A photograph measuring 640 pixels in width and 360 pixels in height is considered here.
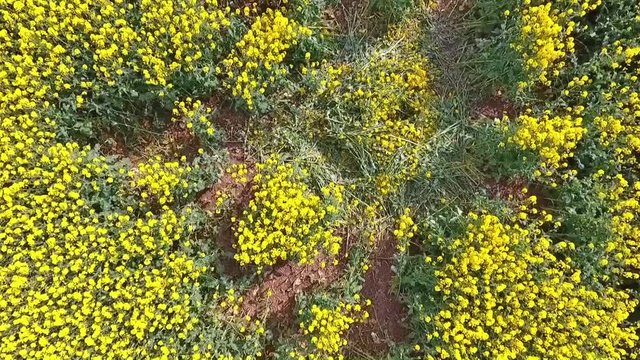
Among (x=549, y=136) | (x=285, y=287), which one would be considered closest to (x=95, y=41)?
(x=285, y=287)

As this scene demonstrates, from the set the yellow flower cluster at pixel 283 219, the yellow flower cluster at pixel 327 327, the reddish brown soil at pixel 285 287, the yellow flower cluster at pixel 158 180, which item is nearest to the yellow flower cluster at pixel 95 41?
the yellow flower cluster at pixel 158 180

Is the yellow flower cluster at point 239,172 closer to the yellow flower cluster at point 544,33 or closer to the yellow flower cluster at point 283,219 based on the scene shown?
the yellow flower cluster at point 283,219

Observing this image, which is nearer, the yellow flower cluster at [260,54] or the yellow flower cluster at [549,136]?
the yellow flower cluster at [549,136]

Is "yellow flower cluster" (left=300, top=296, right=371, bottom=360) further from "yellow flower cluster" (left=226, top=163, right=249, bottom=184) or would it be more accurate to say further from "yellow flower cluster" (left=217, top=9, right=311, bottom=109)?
"yellow flower cluster" (left=217, top=9, right=311, bottom=109)

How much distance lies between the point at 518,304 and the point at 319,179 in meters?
2.41

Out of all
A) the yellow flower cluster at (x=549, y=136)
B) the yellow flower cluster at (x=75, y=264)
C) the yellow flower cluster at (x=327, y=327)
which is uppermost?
the yellow flower cluster at (x=549, y=136)

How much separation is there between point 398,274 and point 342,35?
9.25 ft

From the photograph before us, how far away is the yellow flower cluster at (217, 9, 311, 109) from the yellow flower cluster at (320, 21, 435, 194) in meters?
0.56

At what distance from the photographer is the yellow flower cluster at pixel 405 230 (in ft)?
18.1

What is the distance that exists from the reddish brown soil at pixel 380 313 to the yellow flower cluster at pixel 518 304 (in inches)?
23.0

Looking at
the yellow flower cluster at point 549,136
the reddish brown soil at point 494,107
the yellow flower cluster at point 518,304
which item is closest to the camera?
the yellow flower cluster at point 518,304

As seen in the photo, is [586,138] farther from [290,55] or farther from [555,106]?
[290,55]

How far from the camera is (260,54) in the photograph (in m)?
5.42

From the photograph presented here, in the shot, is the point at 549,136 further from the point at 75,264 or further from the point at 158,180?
the point at 75,264
